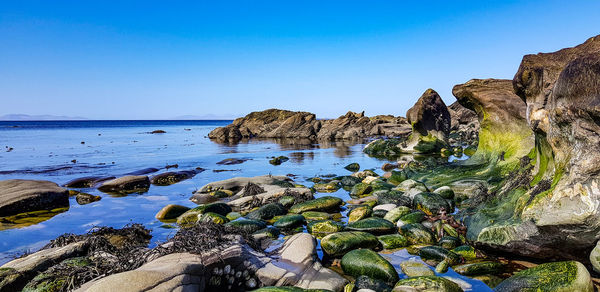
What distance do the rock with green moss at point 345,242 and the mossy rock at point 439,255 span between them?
3.02 ft

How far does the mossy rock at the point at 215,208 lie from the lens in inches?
362

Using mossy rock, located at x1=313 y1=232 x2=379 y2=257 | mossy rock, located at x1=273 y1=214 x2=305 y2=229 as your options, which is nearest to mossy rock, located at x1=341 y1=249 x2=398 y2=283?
mossy rock, located at x1=313 y1=232 x2=379 y2=257

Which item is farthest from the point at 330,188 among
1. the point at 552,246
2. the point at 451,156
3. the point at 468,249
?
the point at 451,156

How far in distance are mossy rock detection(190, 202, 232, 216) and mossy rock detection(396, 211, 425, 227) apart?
471 cm

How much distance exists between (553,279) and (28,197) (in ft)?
41.2

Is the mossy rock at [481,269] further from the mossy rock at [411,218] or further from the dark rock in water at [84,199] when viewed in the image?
the dark rock in water at [84,199]

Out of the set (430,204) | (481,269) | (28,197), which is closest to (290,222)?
(430,204)

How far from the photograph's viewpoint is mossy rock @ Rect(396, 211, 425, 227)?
750cm

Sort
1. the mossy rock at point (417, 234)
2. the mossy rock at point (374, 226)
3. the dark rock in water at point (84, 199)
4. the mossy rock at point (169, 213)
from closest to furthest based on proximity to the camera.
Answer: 1. the mossy rock at point (417, 234)
2. the mossy rock at point (374, 226)
3. the mossy rock at point (169, 213)
4. the dark rock in water at point (84, 199)

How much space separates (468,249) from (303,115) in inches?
1932

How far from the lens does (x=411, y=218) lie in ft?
24.8

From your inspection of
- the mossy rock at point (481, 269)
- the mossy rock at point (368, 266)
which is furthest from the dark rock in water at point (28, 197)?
the mossy rock at point (481, 269)

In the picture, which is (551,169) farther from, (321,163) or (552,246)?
(321,163)

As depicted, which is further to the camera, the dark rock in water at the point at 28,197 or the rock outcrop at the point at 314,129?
the rock outcrop at the point at 314,129
